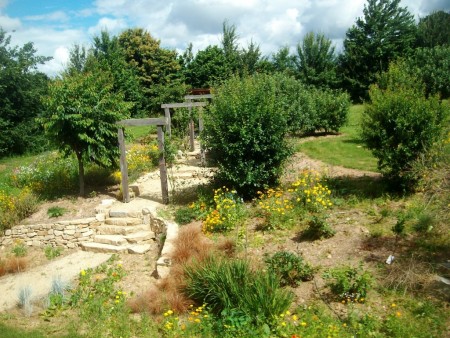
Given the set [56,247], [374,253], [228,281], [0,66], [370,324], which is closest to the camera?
[370,324]

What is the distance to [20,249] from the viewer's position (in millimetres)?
9242

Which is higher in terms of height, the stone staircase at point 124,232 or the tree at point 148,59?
the tree at point 148,59

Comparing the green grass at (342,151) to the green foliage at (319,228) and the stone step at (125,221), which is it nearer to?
the green foliage at (319,228)

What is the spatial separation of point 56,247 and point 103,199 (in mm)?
1779

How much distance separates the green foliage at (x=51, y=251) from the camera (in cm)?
900

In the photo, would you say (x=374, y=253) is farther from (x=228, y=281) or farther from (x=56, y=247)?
(x=56, y=247)

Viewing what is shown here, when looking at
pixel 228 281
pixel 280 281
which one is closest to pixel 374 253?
pixel 280 281

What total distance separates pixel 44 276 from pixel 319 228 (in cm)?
559

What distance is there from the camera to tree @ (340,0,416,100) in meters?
29.1

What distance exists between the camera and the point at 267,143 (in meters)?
8.69

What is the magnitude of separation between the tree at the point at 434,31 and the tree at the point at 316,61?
9052 millimetres

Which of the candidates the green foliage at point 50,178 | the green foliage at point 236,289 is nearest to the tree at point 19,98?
the green foliage at point 50,178

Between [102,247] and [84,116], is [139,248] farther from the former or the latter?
[84,116]

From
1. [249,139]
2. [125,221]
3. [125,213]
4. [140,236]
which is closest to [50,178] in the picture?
[125,213]
